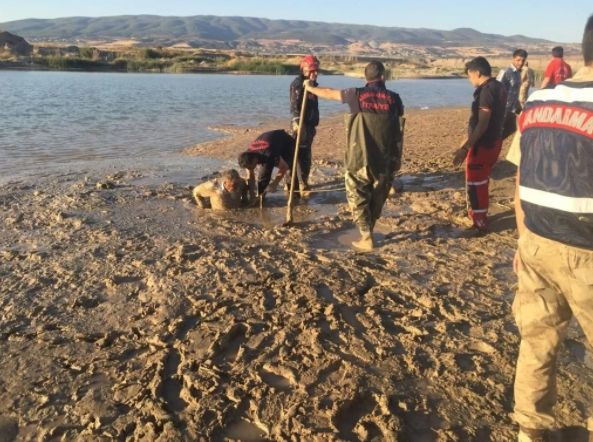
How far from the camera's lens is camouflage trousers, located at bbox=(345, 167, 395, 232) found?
5371mm

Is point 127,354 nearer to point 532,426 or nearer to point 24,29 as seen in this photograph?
point 532,426

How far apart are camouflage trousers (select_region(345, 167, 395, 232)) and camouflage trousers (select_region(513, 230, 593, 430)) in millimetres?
2898

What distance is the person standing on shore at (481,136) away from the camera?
5.49 meters

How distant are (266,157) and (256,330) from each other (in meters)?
3.19

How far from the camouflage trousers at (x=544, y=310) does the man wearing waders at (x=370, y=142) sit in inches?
112

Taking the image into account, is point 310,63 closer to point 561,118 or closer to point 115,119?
point 561,118

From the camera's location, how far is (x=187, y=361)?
11.2 ft

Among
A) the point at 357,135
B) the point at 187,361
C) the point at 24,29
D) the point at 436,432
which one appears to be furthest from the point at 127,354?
the point at 24,29

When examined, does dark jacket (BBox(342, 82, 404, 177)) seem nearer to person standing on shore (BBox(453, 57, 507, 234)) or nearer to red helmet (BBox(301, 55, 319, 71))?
person standing on shore (BBox(453, 57, 507, 234))

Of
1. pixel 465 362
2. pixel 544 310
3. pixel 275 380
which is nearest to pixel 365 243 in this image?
pixel 465 362

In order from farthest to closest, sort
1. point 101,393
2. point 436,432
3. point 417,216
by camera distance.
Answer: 1. point 417,216
2. point 101,393
3. point 436,432

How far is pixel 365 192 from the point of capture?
A: 540cm

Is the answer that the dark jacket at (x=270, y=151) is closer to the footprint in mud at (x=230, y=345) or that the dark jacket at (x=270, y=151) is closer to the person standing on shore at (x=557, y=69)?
the footprint in mud at (x=230, y=345)

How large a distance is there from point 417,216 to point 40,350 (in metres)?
4.44
